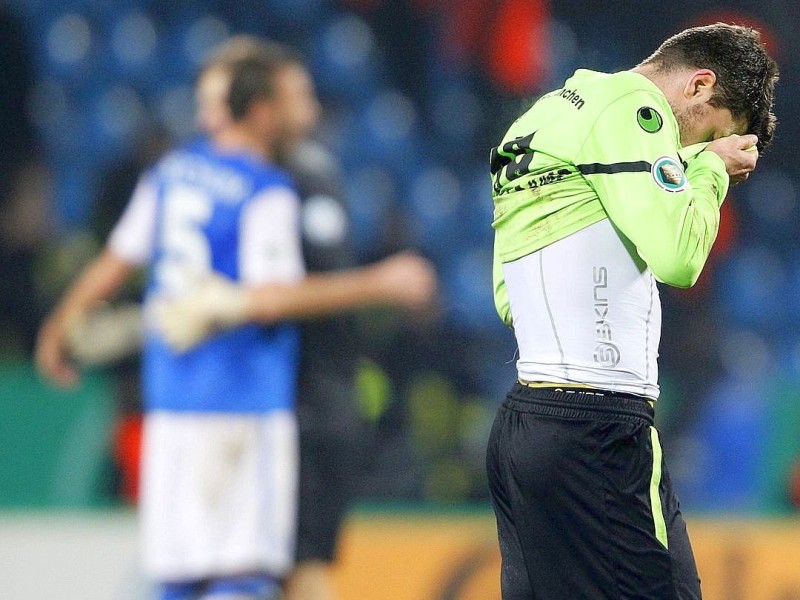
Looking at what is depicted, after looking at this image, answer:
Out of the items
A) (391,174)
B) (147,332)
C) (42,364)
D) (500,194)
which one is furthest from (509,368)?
(500,194)

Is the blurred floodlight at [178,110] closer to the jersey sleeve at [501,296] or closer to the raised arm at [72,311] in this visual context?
the raised arm at [72,311]

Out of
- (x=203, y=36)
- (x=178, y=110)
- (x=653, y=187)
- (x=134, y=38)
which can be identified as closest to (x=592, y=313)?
(x=653, y=187)

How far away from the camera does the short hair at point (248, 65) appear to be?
17.6ft

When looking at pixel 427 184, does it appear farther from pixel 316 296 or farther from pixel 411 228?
pixel 316 296

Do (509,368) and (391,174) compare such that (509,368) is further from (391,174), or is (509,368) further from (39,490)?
(39,490)

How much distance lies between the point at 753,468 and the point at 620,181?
3.76 m

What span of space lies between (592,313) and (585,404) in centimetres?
18

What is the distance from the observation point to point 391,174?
5.89 m

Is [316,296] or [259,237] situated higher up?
[259,237]

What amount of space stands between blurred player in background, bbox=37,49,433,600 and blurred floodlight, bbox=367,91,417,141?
69 cm

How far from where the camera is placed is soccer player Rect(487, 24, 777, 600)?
2305 millimetres

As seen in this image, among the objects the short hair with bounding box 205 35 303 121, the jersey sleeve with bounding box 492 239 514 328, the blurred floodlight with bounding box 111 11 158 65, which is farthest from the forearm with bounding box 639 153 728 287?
the blurred floodlight with bounding box 111 11 158 65

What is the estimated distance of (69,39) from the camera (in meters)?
5.70

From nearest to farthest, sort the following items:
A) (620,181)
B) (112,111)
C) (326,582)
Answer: (620,181)
(326,582)
(112,111)
